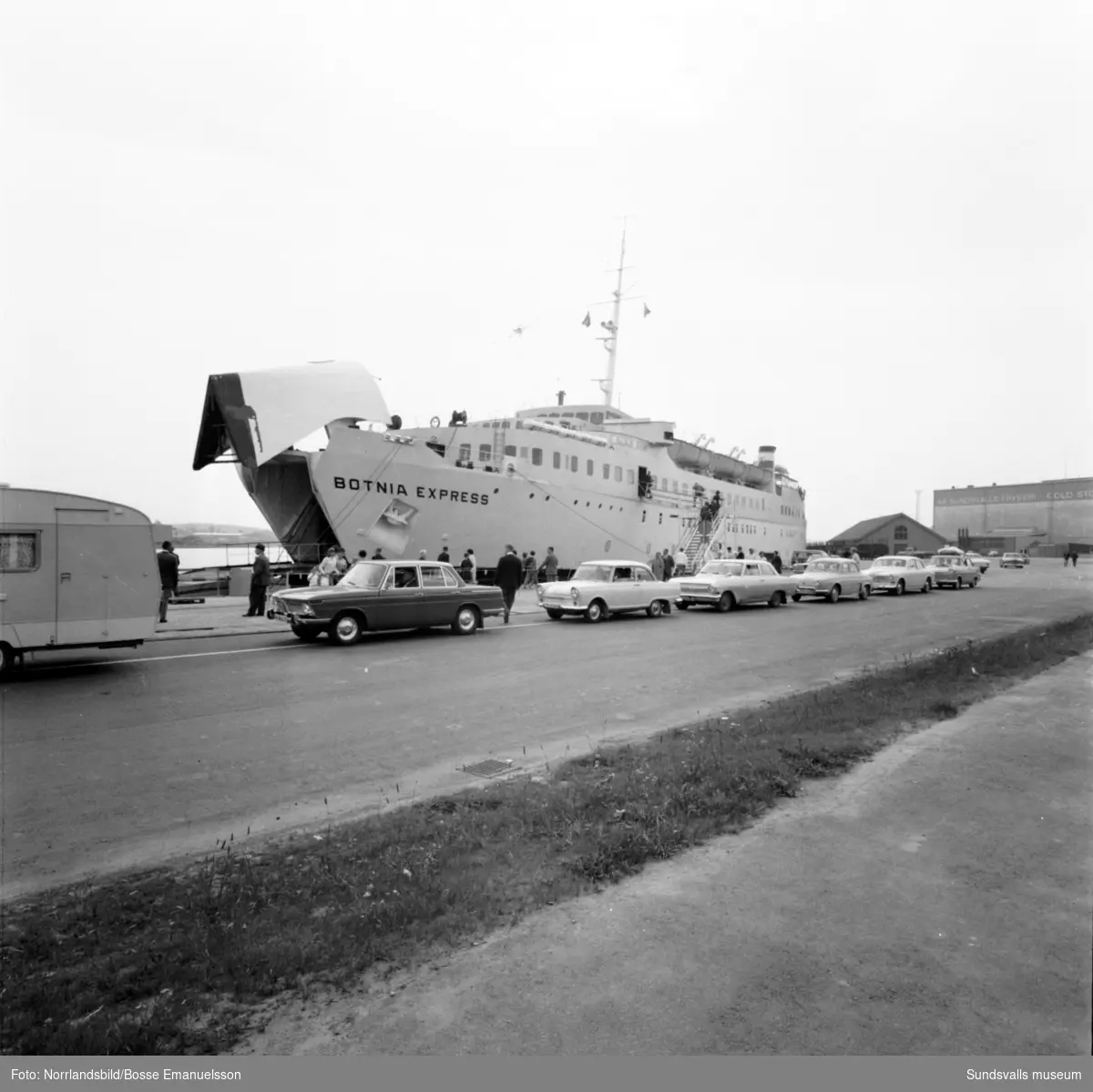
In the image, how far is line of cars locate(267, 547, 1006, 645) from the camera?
14.1m

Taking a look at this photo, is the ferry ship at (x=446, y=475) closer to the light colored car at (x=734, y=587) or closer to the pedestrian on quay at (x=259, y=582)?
the pedestrian on quay at (x=259, y=582)

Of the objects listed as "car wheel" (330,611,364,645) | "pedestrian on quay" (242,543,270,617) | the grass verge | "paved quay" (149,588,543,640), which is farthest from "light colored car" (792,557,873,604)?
the grass verge

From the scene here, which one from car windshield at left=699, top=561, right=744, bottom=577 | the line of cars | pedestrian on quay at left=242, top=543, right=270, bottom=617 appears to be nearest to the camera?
the line of cars

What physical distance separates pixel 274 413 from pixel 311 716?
14419 millimetres

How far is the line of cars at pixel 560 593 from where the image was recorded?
555 inches

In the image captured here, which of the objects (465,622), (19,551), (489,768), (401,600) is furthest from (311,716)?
(465,622)

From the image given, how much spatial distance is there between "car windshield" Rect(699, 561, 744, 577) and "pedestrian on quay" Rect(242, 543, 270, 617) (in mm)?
11934

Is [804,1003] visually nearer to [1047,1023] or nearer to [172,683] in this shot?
[1047,1023]

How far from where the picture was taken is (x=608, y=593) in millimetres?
18703

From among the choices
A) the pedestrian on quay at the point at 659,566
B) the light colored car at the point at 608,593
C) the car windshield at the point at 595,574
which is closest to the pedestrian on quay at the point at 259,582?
the light colored car at the point at 608,593

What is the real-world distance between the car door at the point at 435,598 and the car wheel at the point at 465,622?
197mm

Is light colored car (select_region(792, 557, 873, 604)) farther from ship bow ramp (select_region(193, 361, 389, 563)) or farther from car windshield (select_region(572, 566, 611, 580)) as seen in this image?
→ ship bow ramp (select_region(193, 361, 389, 563))

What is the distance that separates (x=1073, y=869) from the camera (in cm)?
396

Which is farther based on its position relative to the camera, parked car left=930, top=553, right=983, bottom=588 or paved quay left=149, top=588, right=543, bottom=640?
parked car left=930, top=553, right=983, bottom=588
